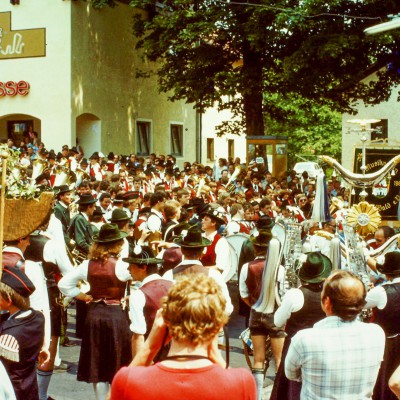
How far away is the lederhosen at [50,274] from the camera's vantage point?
798 centimetres

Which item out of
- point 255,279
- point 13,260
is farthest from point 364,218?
point 13,260

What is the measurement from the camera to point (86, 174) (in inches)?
760

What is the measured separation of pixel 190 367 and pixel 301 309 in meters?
3.08

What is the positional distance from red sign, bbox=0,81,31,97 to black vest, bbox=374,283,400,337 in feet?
78.6

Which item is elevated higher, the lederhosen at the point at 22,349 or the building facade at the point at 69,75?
the building facade at the point at 69,75

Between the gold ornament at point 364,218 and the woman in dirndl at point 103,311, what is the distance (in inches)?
147

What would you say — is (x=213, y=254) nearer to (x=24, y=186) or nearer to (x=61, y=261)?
(x=61, y=261)

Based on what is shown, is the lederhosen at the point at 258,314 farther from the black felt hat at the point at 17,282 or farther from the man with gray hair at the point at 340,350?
the man with gray hair at the point at 340,350

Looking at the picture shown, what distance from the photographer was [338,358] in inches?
171

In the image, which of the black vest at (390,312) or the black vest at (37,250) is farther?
the black vest at (37,250)

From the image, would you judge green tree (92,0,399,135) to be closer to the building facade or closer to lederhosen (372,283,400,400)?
the building facade

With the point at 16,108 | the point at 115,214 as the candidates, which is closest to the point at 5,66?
the point at 16,108

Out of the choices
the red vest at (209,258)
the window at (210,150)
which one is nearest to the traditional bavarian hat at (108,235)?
the red vest at (209,258)

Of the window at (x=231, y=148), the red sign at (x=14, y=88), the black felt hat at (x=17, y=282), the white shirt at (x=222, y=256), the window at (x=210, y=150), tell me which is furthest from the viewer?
the window at (x=231, y=148)
